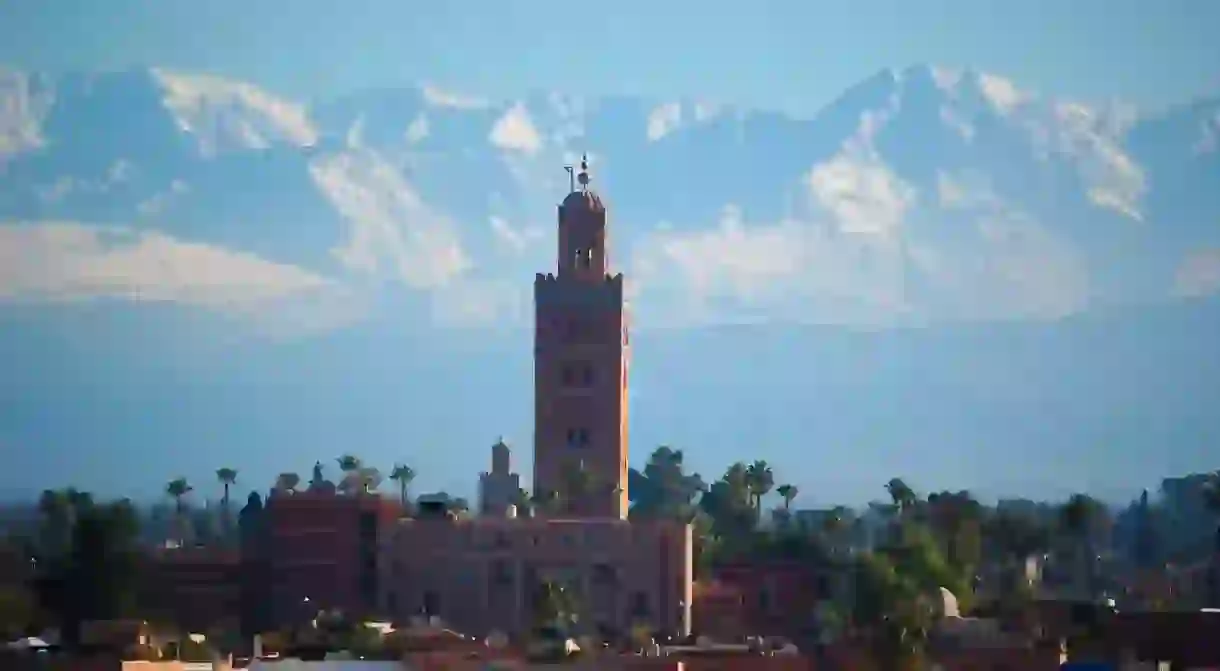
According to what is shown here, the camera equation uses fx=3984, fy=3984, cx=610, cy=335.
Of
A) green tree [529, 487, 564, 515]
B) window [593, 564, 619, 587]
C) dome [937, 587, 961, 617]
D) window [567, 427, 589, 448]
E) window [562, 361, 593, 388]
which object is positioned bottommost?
dome [937, 587, 961, 617]

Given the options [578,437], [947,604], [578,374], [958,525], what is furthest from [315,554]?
[958,525]

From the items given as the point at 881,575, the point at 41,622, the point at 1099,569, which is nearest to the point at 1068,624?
the point at 881,575

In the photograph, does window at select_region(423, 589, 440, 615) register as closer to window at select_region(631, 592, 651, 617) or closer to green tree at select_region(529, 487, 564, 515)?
window at select_region(631, 592, 651, 617)

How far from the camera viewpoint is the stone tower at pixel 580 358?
107625 millimetres

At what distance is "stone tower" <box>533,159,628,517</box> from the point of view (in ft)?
353

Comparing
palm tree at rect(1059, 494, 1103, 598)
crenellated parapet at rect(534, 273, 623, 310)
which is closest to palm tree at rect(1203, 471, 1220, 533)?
palm tree at rect(1059, 494, 1103, 598)

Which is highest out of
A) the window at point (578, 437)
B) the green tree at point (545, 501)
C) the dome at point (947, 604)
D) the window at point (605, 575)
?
the window at point (578, 437)

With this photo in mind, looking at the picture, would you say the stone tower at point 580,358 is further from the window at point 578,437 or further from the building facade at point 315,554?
the building facade at point 315,554

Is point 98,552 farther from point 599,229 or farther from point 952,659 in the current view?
point 952,659

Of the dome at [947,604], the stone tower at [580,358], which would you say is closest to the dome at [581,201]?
the stone tower at [580,358]

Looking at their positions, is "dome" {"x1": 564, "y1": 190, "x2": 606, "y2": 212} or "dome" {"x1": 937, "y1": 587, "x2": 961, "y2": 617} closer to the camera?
"dome" {"x1": 937, "y1": 587, "x2": 961, "y2": 617}

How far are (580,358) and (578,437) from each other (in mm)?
2180

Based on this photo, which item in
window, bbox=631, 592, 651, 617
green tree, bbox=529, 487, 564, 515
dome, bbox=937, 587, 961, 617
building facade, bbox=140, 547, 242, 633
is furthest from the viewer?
green tree, bbox=529, 487, 564, 515

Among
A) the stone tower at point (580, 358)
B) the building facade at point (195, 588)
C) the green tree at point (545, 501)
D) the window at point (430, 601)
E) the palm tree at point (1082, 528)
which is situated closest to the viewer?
the window at point (430, 601)
